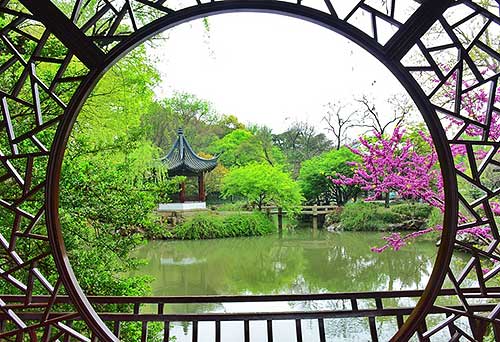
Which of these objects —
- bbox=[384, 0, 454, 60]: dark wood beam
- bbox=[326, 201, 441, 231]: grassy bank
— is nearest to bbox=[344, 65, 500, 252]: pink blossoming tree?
bbox=[384, 0, 454, 60]: dark wood beam

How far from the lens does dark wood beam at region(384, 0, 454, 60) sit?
46.9 inches

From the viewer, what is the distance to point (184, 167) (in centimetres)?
1064

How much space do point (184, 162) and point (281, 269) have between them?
174 inches

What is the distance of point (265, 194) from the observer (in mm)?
10297

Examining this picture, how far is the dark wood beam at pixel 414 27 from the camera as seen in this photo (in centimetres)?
119

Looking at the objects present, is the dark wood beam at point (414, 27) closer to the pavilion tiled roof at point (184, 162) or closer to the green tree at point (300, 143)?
the pavilion tiled roof at point (184, 162)

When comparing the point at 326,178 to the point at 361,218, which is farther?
the point at 326,178

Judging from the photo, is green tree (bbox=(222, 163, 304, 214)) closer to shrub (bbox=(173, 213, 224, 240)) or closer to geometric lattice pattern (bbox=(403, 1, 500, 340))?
shrub (bbox=(173, 213, 224, 240))

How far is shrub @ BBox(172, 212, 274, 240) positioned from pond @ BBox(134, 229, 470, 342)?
0.34 m

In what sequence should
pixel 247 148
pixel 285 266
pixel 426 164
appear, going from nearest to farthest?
pixel 426 164 → pixel 285 266 → pixel 247 148

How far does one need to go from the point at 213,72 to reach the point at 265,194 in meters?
3.88

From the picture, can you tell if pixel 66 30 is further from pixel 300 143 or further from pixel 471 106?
pixel 300 143

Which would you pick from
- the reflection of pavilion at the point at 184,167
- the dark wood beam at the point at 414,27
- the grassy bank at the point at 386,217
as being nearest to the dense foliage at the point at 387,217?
the grassy bank at the point at 386,217

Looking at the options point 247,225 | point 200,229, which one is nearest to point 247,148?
point 247,225
